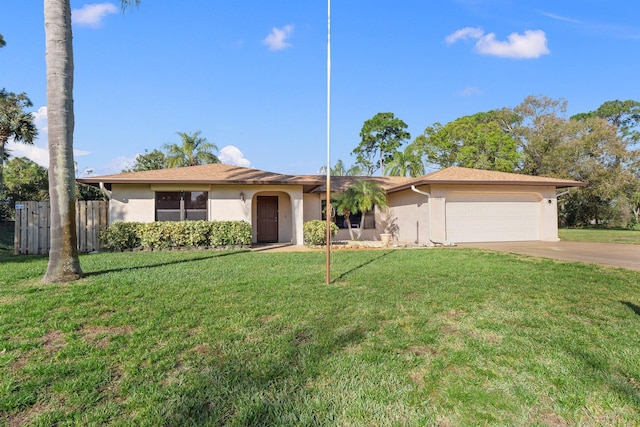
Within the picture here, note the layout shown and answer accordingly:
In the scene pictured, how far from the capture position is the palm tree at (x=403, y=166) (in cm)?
2741

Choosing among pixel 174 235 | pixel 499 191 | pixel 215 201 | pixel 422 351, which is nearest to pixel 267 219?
pixel 215 201

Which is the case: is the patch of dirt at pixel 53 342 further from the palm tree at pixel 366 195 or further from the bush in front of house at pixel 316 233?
the palm tree at pixel 366 195

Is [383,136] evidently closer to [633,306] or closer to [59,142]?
[59,142]

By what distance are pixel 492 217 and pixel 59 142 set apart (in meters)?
15.2

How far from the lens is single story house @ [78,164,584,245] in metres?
13.6

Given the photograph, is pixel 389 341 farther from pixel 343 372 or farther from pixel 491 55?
pixel 491 55

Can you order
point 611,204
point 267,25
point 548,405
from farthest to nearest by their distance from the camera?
point 611,204 → point 267,25 → point 548,405

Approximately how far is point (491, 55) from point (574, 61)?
3.75 meters

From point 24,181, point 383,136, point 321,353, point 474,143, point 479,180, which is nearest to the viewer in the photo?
point 321,353

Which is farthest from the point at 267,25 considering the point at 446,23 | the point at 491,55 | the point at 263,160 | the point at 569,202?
the point at 569,202

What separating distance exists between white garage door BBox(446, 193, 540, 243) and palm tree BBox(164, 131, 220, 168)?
851 inches

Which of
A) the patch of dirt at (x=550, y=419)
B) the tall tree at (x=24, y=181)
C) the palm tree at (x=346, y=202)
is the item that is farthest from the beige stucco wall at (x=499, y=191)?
the tall tree at (x=24, y=181)

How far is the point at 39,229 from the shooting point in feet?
40.3

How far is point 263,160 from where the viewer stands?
29047 mm
